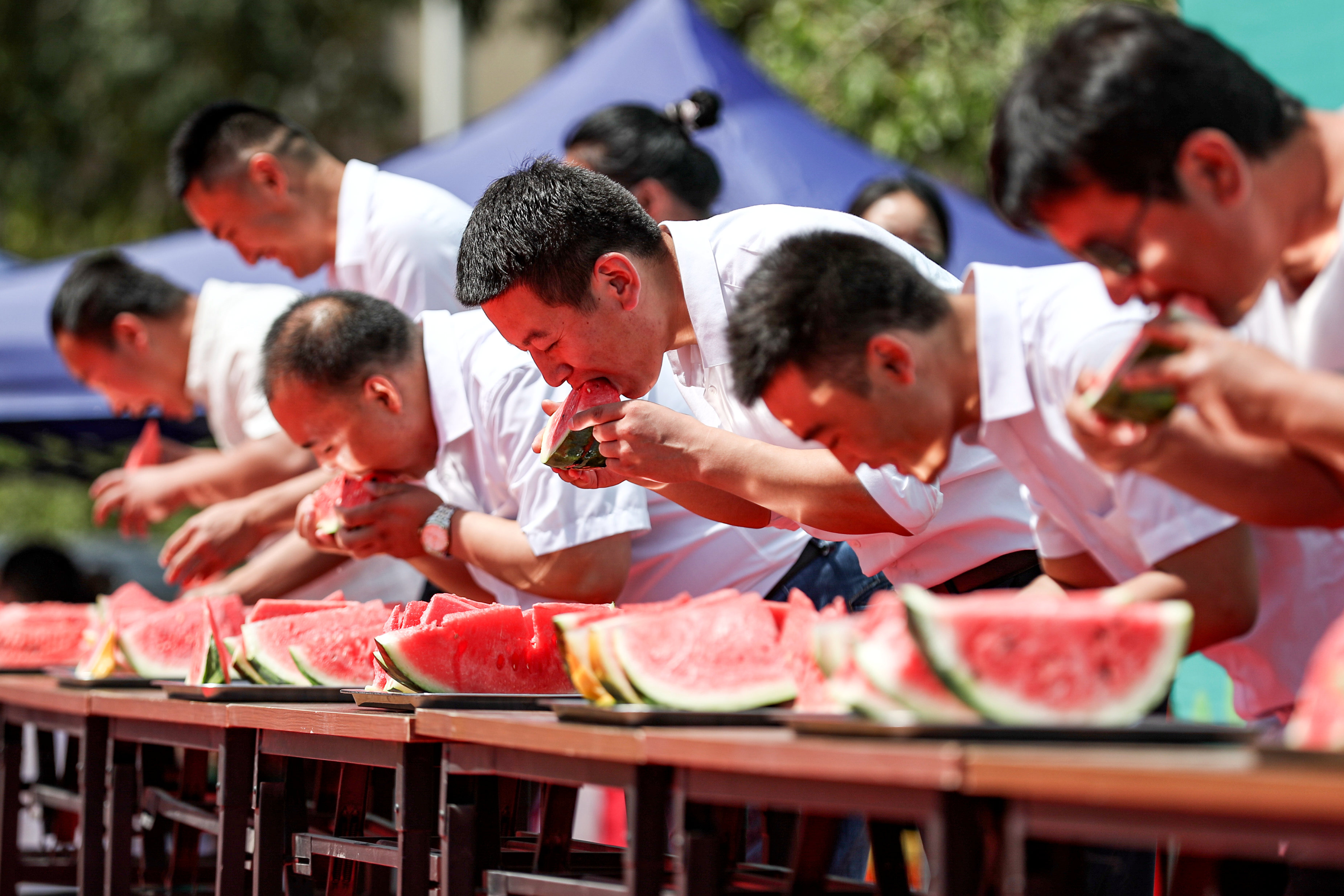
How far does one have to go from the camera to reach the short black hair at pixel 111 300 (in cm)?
584

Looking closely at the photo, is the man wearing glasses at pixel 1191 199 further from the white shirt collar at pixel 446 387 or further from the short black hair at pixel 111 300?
the short black hair at pixel 111 300

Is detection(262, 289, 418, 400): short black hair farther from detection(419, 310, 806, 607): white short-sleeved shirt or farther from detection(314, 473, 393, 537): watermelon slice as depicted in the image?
detection(314, 473, 393, 537): watermelon slice

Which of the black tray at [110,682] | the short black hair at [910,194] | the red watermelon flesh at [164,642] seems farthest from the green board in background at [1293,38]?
the black tray at [110,682]

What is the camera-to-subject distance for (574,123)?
751cm

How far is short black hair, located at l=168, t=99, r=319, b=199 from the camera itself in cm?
520

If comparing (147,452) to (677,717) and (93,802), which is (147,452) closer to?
(93,802)

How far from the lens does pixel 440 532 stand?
3850 millimetres

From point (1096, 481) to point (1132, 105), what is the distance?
644mm

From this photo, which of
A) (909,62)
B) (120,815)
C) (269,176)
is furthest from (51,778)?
(909,62)

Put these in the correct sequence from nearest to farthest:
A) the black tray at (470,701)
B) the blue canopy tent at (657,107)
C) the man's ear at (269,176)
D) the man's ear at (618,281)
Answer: the black tray at (470,701) < the man's ear at (618,281) < the man's ear at (269,176) < the blue canopy tent at (657,107)

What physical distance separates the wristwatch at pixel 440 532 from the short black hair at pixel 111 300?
246 cm

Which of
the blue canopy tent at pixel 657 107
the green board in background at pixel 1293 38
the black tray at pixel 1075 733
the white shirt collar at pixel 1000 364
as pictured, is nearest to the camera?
the black tray at pixel 1075 733

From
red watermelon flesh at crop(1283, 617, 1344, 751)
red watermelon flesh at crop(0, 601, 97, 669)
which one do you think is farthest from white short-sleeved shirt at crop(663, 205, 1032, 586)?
red watermelon flesh at crop(0, 601, 97, 669)

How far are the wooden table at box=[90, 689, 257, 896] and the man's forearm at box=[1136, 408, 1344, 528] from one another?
2.12 meters
